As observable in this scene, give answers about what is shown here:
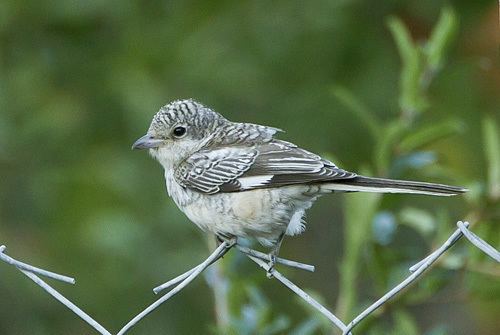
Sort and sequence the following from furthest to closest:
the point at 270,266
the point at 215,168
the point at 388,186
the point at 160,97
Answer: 1. the point at 160,97
2. the point at 215,168
3. the point at 388,186
4. the point at 270,266

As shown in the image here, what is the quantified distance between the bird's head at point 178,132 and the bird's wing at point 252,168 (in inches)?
4.8

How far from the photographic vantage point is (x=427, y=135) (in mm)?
4250

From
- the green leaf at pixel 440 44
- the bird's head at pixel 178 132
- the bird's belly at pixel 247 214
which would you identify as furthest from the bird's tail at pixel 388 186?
the green leaf at pixel 440 44

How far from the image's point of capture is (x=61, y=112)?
5.99 meters

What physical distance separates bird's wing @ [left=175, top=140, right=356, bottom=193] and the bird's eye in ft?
0.56

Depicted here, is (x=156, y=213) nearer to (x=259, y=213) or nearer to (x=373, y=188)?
(x=259, y=213)

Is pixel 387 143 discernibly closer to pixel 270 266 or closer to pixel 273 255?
pixel 273 255

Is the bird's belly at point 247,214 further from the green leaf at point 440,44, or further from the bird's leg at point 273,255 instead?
the green leaf at point 440,44

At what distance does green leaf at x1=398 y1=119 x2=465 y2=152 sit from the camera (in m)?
4.24

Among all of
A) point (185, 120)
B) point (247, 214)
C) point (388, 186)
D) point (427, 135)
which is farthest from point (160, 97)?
point (388, 186)

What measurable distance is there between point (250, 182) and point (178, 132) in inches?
21.7

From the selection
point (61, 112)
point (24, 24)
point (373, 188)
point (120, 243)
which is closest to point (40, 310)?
point (120, 243)

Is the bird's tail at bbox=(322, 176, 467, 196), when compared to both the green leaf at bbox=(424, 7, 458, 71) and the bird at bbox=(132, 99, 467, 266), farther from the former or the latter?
the green leaf at bbox=(424, 7, 458, 71)

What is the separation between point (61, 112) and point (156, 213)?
77 cm
